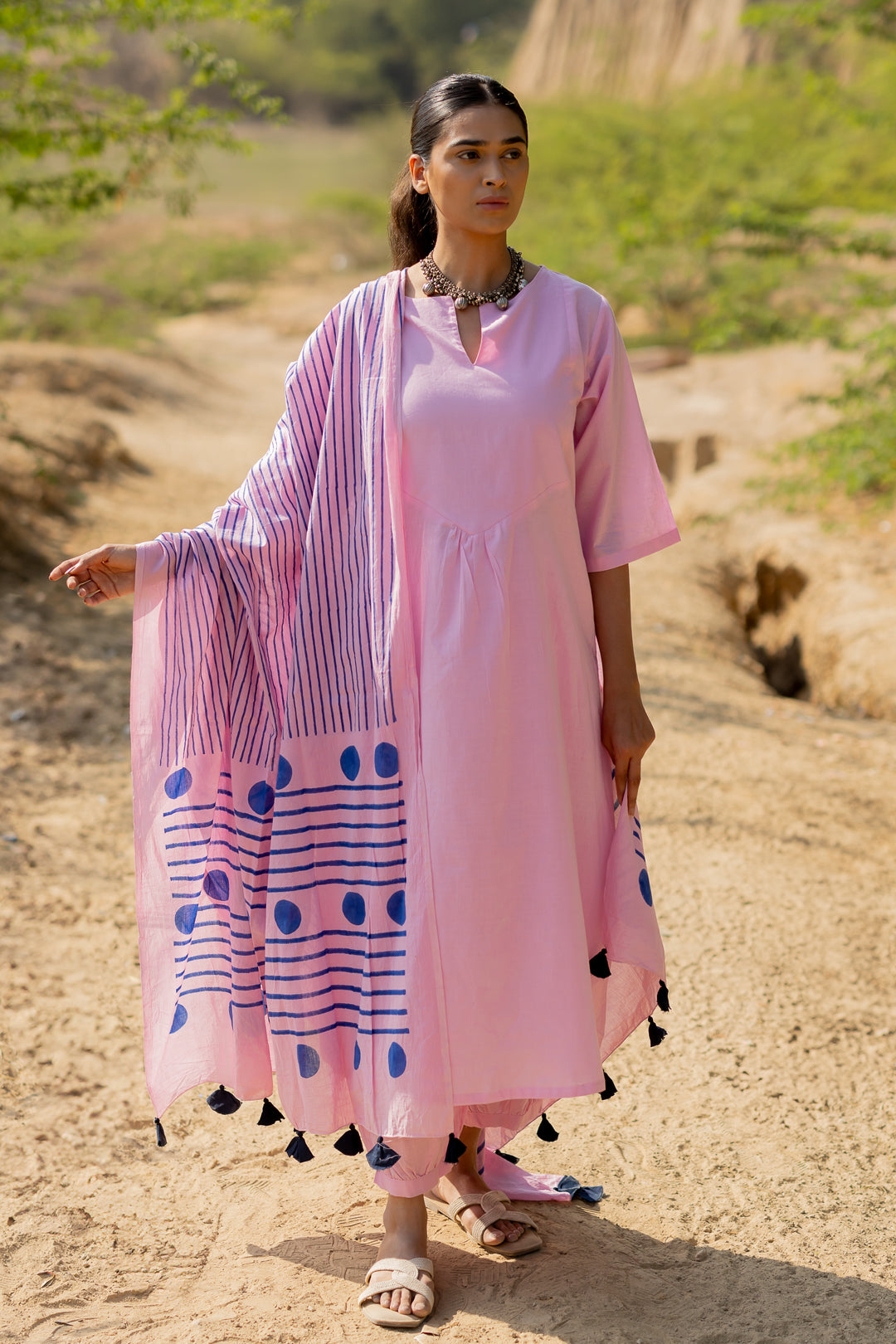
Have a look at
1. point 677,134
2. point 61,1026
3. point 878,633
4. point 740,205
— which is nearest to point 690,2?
point 677,134

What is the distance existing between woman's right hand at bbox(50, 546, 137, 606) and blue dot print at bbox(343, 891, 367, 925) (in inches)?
21.1

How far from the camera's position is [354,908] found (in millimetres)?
1699

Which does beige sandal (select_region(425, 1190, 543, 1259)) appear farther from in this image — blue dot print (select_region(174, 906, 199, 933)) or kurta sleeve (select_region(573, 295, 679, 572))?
kurta sleeve (select_region(573, 295, 679, 572))

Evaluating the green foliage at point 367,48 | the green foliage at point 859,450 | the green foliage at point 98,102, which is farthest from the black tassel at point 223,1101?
the green foliage at point 367,48

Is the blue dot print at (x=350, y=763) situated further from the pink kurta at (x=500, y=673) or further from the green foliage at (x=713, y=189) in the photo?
the green foliage at (x=713, y=189)

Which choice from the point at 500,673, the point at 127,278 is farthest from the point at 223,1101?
the point at 127,278

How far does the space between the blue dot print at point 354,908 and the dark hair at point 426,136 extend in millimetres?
942

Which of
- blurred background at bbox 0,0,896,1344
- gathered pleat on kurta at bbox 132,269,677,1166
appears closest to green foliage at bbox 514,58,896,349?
blurred background at bbox 0,0,896,1344

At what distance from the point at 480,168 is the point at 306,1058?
1231 mm

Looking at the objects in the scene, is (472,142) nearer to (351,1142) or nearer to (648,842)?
(351,1142)

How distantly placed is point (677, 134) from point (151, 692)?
18.5m

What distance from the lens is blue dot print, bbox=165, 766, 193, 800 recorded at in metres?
1.82

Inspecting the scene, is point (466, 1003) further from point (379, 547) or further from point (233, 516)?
point (233, 516)

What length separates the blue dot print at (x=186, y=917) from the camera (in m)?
1.82
